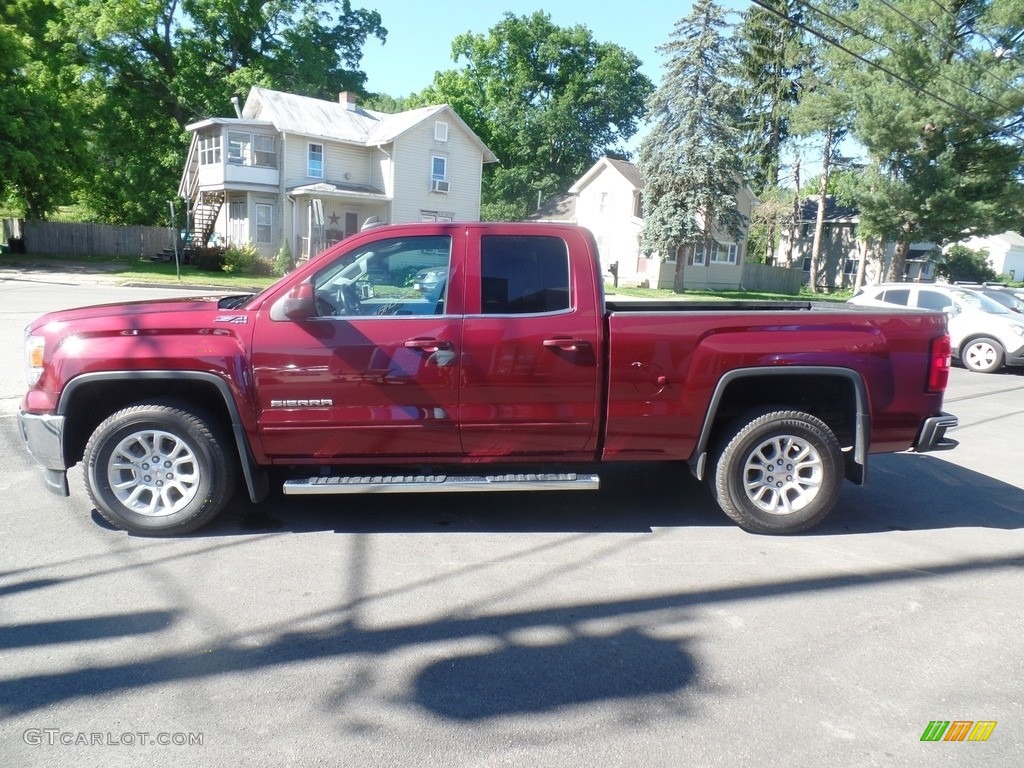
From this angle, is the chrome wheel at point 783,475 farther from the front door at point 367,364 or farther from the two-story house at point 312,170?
the two-story house at point 312,170

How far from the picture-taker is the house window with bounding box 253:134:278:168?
112 ft

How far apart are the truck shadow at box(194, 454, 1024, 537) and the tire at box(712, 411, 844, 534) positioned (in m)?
0.29

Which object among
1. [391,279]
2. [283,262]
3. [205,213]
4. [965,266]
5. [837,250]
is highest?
[205,213]

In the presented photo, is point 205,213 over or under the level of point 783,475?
over

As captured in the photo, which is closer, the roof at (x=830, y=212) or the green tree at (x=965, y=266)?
the roof at (x=830, y=212)

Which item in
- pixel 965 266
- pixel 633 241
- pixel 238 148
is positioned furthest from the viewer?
pixel 965 266

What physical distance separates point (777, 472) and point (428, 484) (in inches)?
92.5

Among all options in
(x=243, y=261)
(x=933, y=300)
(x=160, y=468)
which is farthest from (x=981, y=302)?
(x=243, y=261)

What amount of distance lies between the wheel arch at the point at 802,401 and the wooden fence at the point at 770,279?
38789 mm

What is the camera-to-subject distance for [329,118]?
35906mm

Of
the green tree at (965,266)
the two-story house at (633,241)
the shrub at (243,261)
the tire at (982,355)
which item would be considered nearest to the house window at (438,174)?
the two-story house at (633,241)

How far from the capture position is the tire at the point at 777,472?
16.4ft

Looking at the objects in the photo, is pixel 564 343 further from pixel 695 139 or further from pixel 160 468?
pixel 695 139

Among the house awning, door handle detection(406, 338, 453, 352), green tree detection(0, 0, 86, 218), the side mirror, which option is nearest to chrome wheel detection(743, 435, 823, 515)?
door handle detection(406, 338, 453, 352)
